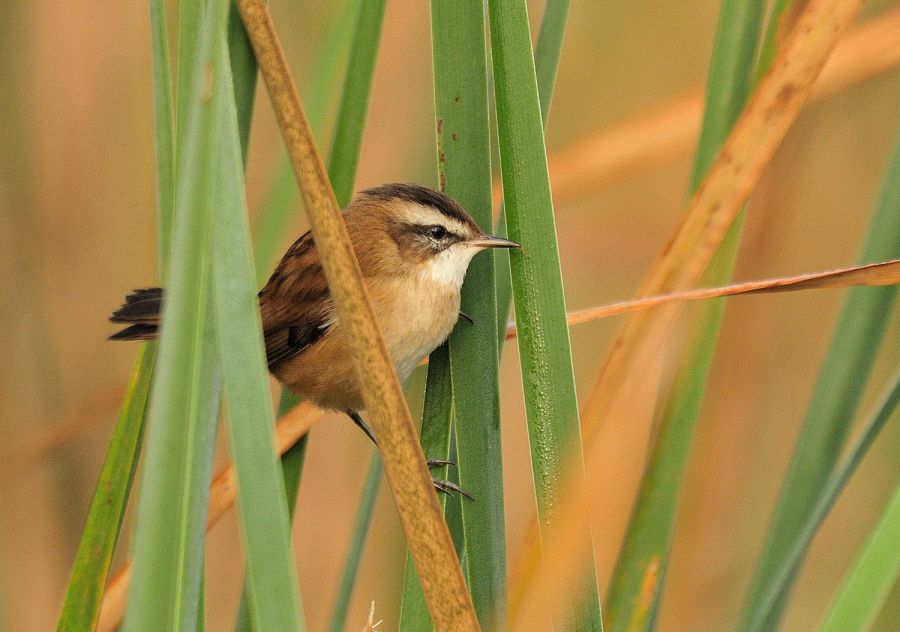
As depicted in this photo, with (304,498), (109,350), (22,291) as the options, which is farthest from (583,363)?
(22,291)

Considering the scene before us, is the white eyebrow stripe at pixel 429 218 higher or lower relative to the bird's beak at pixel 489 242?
higher

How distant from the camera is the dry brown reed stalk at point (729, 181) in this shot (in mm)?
1497

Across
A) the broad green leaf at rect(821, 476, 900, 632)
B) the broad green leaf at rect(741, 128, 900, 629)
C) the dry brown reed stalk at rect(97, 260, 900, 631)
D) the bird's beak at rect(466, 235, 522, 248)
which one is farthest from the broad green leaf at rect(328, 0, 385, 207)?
the broad green leaf at rect(821, 476, 900, 632)

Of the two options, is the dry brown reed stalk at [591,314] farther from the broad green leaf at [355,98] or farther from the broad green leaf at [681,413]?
the broad green leaf at [355,98]

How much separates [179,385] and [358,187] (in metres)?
2.38

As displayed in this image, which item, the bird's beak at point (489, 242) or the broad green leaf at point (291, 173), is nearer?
the bird's beak at point (489, 242)

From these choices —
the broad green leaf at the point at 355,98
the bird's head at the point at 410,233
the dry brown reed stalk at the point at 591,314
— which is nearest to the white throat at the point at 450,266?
the bird's head at the point at 410,233

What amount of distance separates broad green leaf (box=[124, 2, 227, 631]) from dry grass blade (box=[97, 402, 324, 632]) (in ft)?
2.27

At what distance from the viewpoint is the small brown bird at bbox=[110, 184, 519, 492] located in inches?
78.7

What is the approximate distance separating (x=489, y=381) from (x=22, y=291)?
177 cm

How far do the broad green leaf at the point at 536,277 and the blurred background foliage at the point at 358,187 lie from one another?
107 centimetres

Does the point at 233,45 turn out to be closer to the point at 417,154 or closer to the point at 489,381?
the point at 489,381

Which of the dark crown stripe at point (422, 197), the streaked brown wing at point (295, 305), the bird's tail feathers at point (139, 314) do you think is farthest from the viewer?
the streaked brown wing at point (295, 305)

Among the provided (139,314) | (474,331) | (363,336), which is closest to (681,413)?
(474,331)
